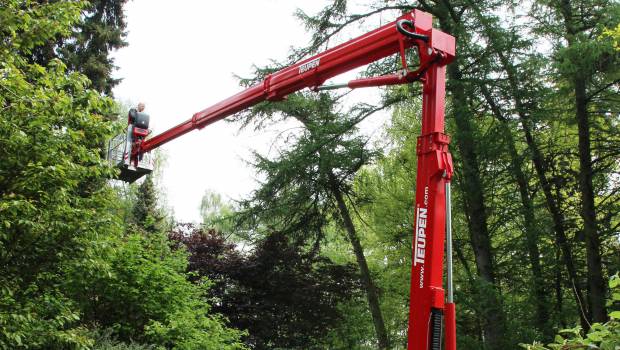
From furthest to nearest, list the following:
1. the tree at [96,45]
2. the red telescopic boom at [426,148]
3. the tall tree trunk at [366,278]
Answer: the tall tree trunk at [366,278] → the tree at [96,45] → the red telescopic boom at [426,148]

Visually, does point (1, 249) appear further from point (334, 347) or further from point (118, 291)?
point (334, 347)

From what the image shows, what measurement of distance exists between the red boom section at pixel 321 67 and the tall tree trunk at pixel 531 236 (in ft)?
19.7

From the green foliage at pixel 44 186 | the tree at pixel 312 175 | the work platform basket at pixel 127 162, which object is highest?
the tree at pixel 312 175

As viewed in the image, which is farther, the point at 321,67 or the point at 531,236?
the point at 531,236

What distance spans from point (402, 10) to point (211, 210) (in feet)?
87.4

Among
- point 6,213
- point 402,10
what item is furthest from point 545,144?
point 6,213

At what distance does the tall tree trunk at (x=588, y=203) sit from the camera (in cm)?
1082

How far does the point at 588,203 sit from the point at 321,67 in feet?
24.6

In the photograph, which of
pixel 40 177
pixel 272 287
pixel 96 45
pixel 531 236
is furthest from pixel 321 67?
pixel 96 45

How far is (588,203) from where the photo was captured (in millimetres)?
11219

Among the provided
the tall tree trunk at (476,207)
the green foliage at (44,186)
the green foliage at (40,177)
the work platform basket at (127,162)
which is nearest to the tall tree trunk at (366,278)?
the tall tree trunk at (476,207)

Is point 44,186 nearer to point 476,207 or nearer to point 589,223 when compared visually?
point 476,207

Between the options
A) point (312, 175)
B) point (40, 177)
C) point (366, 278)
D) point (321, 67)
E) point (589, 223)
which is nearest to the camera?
point (40, 177)

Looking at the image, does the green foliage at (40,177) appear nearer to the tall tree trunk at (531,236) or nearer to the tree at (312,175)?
the tree at (312,175)
